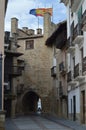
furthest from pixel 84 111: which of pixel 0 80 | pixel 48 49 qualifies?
pixel 48 49

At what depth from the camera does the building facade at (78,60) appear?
97.3 ft

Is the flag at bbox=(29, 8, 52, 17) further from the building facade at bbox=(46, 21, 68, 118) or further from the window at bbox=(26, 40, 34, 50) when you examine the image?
the building facade at bbox=(46, 21, 68, 118)

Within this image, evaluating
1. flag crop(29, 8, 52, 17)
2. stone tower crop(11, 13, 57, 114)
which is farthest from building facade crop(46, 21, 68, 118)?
flag crop(29, 8, 52, 17)

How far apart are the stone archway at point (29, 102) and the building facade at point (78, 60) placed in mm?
23500

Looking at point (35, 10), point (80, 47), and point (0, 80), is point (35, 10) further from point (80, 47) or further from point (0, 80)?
A: point (0, 80)

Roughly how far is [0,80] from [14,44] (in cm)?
3015

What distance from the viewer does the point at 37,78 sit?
60.2 m

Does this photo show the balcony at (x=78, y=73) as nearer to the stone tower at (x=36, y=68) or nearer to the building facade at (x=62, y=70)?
the building facade at (x=62, y=70)

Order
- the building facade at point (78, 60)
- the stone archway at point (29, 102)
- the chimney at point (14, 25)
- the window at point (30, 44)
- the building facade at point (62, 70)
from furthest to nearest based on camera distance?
1. the chimney at point (14, 25)
2. the window at point (30, 44)
3. the stone archway at point (29, 102)
4. the building facade at point (62, 70)
5. the building facade at point (78, 60)

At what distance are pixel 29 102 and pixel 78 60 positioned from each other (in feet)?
111

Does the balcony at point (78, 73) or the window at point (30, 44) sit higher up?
the window at point (30, 44)

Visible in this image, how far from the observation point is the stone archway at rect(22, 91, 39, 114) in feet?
200

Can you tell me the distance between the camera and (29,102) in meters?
65.6

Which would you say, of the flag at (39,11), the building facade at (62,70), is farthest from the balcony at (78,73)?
the flag at (39,11)
